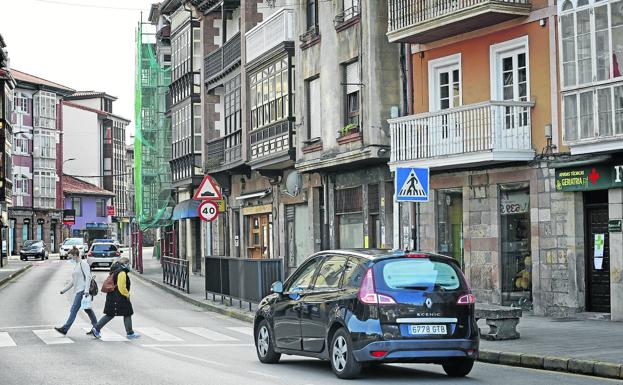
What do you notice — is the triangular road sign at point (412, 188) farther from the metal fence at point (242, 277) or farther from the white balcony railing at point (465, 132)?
the metal fence at point (242, 277)

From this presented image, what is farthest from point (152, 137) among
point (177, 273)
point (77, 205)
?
point (77, 205)

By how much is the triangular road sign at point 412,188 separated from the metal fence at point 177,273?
16.4 m

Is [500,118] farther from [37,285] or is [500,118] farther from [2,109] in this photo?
[2,109]

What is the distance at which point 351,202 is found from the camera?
31.5m

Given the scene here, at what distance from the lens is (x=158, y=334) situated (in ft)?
70.2

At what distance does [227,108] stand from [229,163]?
2.67 m

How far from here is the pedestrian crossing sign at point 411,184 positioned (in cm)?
1897

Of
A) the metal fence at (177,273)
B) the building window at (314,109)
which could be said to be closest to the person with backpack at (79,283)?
the building window at (314,109)

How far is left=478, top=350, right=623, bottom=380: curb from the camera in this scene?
44.0ft

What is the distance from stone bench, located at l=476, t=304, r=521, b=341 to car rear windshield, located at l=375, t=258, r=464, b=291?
3710mm

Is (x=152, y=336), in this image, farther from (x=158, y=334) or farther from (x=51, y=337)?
(x=51, y=337)

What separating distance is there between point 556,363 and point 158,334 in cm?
927

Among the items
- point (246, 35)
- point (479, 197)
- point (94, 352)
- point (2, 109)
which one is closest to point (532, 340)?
point (94, 352)

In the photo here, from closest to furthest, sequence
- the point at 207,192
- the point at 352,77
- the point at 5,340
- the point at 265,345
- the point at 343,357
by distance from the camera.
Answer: the point at 343,357 → the point at 265,345 → the point at 5,340 → the point at 207,192 → the point at 352,77
